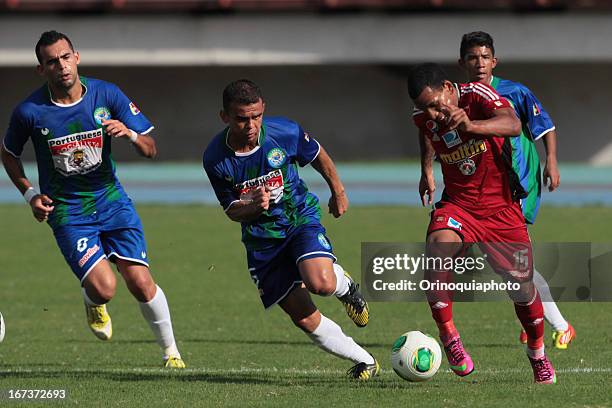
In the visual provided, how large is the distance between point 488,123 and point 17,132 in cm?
330

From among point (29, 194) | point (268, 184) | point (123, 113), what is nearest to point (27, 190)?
point (29, 194)

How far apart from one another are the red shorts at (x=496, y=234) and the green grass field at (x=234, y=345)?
2.38 ft

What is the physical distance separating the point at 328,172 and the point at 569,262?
3908mm

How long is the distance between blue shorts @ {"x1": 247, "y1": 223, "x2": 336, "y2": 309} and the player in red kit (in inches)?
30.9

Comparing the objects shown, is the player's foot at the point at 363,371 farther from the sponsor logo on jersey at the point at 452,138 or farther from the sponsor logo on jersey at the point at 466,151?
the sponsor logo on jersey at the point at 452,138

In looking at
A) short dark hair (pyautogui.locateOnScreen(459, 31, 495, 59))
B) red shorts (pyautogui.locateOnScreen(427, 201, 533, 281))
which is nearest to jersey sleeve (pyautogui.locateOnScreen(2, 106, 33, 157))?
red shorts (pyautogui.locateOnScreen(427, 201, 533, 281))

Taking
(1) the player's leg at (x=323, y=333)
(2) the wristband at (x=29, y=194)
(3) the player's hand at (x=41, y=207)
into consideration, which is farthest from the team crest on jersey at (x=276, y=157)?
(2) the wristband at (x=29, y=194)

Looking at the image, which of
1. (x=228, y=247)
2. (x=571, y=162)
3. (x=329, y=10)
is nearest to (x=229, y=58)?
(x=329, y=10)

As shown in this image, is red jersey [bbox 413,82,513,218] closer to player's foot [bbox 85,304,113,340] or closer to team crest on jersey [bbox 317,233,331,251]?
team crest on jersey [bbox 317,233,331,251]

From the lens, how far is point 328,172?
298 inches

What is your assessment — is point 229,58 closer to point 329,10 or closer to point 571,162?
point 329,10

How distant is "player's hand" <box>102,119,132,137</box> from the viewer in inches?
283

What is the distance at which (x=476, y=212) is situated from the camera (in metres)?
7.14

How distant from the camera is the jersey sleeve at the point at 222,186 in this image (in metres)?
7.25
